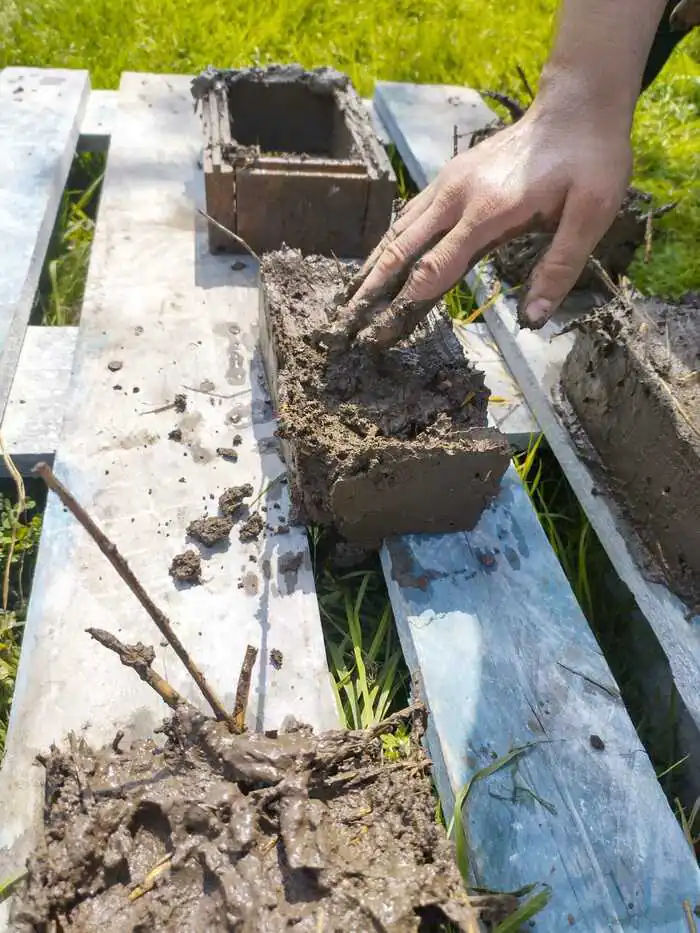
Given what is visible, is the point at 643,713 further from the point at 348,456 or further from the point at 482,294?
the point at 482,294

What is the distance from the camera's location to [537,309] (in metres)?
1.87

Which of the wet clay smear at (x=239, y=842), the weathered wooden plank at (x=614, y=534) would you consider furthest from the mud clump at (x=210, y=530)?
the weathered wooden plank at (x=614, y=534)

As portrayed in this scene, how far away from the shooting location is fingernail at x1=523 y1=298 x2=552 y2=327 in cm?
186

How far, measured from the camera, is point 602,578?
2.40m

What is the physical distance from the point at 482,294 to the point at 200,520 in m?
1.59

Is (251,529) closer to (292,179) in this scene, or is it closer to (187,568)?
(187,568)

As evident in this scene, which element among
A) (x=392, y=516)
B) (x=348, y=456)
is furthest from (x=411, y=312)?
(x=392, y=516)

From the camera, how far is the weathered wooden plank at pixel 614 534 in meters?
1.96

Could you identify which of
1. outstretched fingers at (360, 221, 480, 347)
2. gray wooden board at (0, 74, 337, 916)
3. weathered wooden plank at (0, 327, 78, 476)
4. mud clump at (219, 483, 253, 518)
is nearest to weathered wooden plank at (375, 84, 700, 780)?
outstretched fingers at (360, 221, 480, 347)

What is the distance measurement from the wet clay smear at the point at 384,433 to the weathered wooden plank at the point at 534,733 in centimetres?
15

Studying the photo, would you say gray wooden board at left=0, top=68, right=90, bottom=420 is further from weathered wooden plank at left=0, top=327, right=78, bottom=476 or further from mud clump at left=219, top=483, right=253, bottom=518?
mud clump at left=219, top=483, right=253, bottom=518

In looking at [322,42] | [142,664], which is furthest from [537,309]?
[322,42]

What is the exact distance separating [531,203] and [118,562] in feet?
4.21

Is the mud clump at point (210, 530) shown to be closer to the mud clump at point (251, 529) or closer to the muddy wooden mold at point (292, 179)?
the mud clump at point (251, 529)
